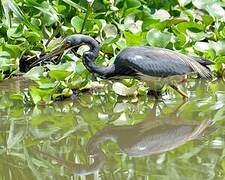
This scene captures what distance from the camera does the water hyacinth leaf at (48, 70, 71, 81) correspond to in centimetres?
648

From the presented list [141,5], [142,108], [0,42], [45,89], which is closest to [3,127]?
[45,89]

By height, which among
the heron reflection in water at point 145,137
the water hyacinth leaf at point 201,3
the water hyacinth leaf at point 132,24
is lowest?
the heron reflection in water at point 145,137

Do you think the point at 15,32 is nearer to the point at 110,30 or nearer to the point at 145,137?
the point at 110,30

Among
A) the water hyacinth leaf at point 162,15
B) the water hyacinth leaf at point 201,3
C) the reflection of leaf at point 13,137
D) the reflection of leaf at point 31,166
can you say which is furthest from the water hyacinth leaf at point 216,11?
the reflection of leaf at point 31,166

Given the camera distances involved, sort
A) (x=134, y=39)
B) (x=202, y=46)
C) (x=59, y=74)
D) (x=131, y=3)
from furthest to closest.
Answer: (x=131, y=3), (x=202, y=46), (x=134, y=39), (x=59, y=74)

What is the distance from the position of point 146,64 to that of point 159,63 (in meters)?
0.12

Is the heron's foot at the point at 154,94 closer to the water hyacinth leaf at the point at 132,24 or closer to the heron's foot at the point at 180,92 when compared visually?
the heron's foot at the point at 180,92

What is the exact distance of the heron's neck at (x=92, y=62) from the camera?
6.68 m

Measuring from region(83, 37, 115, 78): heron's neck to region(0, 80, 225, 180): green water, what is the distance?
0.85 ft

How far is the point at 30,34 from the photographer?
7.52 meters

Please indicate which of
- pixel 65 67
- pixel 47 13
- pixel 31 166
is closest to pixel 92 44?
pixel 65 67

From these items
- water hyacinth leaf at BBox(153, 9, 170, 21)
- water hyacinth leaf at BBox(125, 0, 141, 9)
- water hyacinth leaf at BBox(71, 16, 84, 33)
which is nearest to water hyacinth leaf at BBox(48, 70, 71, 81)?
water hyacinth leaf at BBox(71, 16, 84, 33)

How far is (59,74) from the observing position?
6.49 m

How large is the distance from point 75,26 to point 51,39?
29 centimetres
